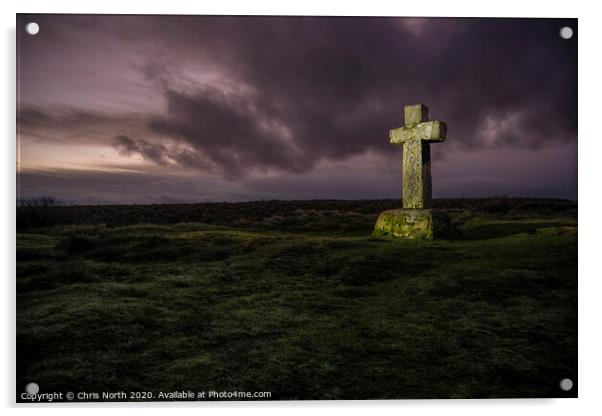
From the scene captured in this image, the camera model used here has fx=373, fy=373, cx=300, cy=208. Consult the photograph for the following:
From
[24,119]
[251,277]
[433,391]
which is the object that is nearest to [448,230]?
[251,277]

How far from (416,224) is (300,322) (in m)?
4.17

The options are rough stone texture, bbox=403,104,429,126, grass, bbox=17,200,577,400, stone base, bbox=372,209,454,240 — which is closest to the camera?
grass, bbox=17,200,577,400

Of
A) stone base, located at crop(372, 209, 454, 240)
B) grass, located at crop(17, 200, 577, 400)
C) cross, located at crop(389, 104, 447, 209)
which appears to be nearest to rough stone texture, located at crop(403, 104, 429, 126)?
cross, located at crop(389, 104, 447, 209)

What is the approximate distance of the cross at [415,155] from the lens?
7559 mm

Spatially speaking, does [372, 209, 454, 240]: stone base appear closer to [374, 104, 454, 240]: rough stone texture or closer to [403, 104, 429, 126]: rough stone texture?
[374, 104, 454, 240]: rough stone texture

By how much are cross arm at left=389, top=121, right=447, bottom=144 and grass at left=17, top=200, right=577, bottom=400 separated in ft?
8.10

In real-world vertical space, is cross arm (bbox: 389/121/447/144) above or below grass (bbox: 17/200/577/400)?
above

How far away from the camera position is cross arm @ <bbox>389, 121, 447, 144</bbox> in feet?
23.5

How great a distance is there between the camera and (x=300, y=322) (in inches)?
150

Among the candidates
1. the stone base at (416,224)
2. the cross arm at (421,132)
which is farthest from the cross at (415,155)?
the stone base at (416,224)

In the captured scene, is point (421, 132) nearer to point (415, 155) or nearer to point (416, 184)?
point (415, 155)

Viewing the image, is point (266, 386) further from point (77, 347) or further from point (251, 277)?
point (251, 277)

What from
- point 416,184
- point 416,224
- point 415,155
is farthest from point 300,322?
point 415,155

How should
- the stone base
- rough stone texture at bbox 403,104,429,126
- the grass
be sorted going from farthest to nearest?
rough stone texture at bbox 403,104,429,126 → the stone base → the grass
